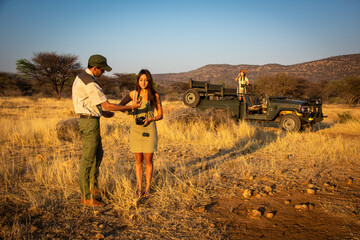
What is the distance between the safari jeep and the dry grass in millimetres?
1189

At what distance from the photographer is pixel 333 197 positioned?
350cm

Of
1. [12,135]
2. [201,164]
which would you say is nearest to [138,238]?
[201,164]

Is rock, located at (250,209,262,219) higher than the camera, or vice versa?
the camera

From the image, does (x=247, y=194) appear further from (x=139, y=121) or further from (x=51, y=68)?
(x=51, y=68)

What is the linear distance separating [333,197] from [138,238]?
286 centimetres

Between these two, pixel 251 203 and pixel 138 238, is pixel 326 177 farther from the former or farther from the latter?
pixel 138 238

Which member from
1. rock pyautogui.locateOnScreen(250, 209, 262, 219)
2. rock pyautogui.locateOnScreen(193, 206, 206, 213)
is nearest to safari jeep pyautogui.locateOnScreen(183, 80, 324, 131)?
rock pyautogui.locateOnScreen(250, 209, 262, 219)

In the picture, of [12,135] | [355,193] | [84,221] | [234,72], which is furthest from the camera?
[234,72]

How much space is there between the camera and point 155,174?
14.4ft

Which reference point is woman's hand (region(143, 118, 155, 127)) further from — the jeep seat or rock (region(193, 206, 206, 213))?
the jeep seat

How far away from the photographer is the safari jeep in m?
9.04

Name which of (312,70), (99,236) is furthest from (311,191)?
(312,70)

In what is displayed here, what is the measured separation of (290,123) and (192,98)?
3.97m

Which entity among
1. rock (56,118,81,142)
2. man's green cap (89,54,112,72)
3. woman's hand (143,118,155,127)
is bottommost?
rock (56,118,81,142)
